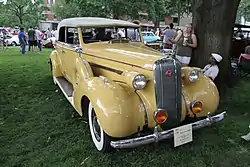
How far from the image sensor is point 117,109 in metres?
2.88

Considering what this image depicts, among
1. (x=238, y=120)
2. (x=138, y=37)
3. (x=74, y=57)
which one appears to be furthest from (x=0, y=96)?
(x=238, y=120)

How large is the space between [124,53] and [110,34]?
1296 mm

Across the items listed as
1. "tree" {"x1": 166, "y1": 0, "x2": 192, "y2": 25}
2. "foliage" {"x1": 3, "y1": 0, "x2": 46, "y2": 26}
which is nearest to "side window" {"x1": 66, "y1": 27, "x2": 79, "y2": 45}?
"tree" {"x1": 166, "y1": 0, "x2": 192, "y2": 25}

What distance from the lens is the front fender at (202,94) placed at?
338 cm

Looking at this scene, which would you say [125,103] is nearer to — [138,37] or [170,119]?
[170,119]

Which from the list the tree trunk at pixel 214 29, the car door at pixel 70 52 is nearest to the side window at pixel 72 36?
the car door at pixel 70 52

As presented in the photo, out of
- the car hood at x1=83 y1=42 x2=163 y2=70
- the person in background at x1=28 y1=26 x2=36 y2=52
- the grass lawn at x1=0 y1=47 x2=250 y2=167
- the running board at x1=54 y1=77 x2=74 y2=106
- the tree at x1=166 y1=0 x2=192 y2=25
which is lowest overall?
the grass lawn at x1=0 y1=47 x2=250 y2=167

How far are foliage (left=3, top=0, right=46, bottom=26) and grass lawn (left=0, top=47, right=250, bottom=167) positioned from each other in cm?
3720

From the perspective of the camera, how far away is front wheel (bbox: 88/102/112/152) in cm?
321

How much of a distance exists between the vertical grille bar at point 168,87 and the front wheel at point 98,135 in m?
0.75

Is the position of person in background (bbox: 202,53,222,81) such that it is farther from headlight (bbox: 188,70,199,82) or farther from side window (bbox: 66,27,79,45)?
side window (bbox: 66,27,79,45)

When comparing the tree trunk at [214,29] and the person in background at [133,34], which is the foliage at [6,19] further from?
the tree trunk at [214,29]

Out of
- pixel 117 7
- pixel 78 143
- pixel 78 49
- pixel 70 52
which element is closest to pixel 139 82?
pixel 78 143

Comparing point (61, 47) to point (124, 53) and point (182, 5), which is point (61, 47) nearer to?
point (124, 53)
